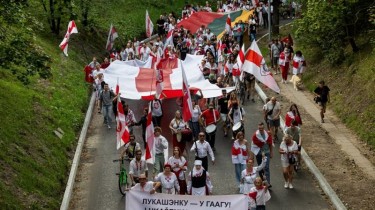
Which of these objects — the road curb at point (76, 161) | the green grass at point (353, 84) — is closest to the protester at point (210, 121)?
the road curb at point (76, 161)

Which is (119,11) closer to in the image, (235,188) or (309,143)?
(309,143)

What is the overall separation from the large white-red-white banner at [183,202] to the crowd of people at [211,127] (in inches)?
7.4

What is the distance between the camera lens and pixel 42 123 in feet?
73.5

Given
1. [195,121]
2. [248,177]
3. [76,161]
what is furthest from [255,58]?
[248,177]

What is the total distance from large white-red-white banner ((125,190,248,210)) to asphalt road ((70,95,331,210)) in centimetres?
269

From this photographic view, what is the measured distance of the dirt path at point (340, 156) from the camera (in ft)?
58.7

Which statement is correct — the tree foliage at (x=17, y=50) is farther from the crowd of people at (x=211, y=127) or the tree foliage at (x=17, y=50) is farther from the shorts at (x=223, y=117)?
the shorts at (x=223, y=117)

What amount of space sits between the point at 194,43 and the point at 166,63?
24.1 ft

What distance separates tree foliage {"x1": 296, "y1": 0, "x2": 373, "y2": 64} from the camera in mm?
27953

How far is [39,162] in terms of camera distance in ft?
63.0

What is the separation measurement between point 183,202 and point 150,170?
18.4ft

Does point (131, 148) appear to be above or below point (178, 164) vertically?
below

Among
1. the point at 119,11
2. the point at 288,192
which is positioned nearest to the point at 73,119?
the point at 288,192

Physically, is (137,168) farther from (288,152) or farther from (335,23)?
(335,23)
